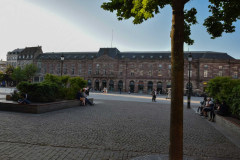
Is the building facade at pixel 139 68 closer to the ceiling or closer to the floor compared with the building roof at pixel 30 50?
closer to the floor

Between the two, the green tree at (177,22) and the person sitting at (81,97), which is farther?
the person sitting at (81,97)

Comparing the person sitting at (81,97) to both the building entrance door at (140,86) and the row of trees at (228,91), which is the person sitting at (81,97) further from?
the building entrance door at (140,86)

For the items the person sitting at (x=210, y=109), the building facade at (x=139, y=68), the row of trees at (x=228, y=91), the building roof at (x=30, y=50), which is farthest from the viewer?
the building roof at (x=30, y=50)

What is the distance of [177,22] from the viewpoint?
3346 millimetres

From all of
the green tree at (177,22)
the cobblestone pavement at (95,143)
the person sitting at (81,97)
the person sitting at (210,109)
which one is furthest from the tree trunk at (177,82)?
the person sitting at (81,97)

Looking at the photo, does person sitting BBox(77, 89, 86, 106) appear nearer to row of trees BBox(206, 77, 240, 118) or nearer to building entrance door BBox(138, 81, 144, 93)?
row of trees BBox(206, 77, 240, 118)

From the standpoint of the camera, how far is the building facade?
47.7m

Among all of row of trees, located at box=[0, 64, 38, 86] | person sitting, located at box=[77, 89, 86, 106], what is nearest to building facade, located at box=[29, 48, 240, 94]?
row of trees, located at box=[0, 64, 38, 86]

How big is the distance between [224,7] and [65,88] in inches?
521

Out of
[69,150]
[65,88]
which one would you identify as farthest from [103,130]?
[65,88]

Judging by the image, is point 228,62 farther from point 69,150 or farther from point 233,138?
point 69,150

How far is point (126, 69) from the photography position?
2159 inches

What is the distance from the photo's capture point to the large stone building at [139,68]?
157 ft

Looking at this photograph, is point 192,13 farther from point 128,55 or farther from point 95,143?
point 128,55
